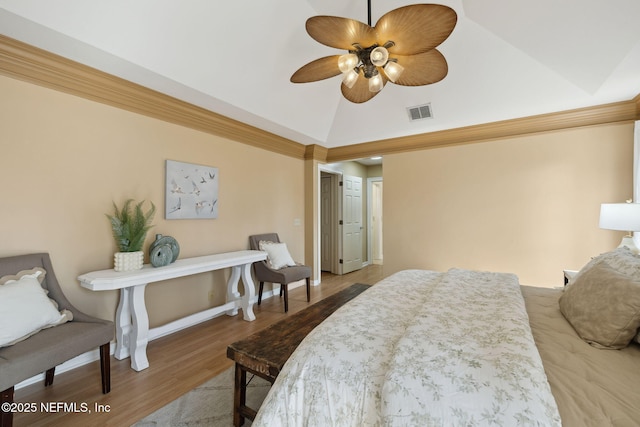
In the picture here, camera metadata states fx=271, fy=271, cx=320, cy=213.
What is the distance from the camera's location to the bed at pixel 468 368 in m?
0.82

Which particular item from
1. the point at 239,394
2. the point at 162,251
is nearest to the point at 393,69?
the point at 239,394

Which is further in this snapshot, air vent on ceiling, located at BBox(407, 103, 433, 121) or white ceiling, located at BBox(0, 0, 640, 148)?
air vent on ceiling, located at BBox(407, 103, 433, 121)

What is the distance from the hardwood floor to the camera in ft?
5.45

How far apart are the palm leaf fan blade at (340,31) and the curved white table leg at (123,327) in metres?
2.42

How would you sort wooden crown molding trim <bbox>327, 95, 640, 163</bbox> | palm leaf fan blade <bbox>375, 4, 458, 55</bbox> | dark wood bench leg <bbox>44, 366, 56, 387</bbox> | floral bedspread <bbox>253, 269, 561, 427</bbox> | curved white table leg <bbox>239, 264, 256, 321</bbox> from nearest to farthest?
1. floral bedspread <bbox>253, 269, 561, 427</bbox>
2. palm leaf fan blade <bbox>375, 4, 458, 55</bbox>
3. dark wood bench leg <bbox>44, 366, 56, 387</bbox>
4. wooden crown molding trim <bbox>327, 95, 640, 163</bbox>
5. curved white table leg <bbox>239, 264, 256, 321</bbox>

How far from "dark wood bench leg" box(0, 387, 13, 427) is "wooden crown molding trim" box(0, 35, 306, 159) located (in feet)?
6.78

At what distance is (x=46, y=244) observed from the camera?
208 cm

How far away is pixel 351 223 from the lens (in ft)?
19.0

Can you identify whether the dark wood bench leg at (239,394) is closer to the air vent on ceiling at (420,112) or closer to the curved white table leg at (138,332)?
the curved white table leg at (138,332)

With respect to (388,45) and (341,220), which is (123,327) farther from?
(341,220)

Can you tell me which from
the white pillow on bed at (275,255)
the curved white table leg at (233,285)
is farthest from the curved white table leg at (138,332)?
the white pillow on bed at (275,255)

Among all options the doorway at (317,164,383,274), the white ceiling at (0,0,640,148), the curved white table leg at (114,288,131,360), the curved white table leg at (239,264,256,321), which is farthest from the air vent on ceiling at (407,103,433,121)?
the curved white table leg at (114,288,131,360)

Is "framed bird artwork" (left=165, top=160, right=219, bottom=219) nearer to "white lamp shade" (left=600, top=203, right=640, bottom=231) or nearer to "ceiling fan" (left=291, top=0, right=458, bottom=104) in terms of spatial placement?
"ceiling fan" (left=291, top=0, right=458, bottom=104)

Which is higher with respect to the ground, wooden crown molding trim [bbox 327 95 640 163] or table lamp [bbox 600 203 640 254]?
wooden crown molding trim [bbox 327 95 640 163]
